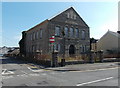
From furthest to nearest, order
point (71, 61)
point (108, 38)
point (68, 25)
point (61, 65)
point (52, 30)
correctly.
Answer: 1. point (108, 38)
2. point (68, 25)
3. point (52, 30)
4. point (71, 61)
5. point (61, 65)

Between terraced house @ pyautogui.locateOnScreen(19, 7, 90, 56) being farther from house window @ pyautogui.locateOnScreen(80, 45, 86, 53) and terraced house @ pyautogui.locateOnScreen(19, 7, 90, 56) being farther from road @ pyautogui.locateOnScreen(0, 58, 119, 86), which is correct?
road @ pyautogui.locateOnScreen(0, 58, 119, 86)

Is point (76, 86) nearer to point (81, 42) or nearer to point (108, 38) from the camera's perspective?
point (81, 42)

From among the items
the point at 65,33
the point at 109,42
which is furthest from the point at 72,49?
the point at 109,42

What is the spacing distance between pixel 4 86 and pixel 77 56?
1435 cm

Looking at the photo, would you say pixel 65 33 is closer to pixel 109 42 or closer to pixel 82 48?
pixel 82 48

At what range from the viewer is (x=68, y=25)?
2927cm

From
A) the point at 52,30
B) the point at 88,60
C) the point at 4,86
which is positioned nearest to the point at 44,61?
the point at 88,60

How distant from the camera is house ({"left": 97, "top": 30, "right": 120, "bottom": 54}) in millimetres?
39666

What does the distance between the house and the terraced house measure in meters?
11.9

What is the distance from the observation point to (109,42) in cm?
4194

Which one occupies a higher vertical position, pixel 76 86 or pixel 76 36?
pixel 76 36

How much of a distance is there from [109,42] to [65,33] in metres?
19.6

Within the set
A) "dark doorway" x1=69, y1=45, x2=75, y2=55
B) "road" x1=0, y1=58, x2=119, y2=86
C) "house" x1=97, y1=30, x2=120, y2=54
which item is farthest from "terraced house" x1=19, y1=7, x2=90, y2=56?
"road" x1=0, y1=58, x2=119, y2=86

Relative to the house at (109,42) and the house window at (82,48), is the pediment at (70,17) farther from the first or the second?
the house at (109,42)
